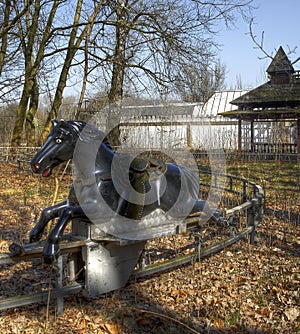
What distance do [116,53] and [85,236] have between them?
10.3 meters

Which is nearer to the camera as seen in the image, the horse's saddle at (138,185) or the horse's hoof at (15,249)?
the horse's hoof at (15,249)

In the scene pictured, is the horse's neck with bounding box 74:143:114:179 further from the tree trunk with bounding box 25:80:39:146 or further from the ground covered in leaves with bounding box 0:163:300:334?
the tree trunk with bounding box 25:80:39:146

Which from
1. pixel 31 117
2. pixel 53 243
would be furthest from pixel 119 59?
pixel 53 243

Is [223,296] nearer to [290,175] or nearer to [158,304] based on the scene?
[158,304]

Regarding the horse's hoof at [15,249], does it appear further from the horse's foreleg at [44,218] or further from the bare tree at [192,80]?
the bare tree at [192,80]

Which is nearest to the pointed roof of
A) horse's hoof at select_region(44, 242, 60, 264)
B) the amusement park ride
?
the amusement park ride

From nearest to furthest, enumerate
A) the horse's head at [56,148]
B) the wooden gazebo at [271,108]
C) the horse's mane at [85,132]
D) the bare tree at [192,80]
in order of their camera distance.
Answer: the horse's head at [56,148]
the horse's mane at [85,132]
the bare tree at [192,80]
the wooden gazebo at [271,108]

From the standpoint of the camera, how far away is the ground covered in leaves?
358 centimetres

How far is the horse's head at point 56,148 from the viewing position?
3.34 meters

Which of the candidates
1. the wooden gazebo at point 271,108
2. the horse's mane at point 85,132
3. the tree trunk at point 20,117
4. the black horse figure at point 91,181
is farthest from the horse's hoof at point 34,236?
the wooden gazebo at point 271,108

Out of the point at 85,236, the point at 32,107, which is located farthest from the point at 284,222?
the point at 32,107

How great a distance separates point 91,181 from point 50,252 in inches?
26.7

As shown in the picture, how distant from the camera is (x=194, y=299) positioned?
4156mm

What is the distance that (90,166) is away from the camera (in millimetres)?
3504
